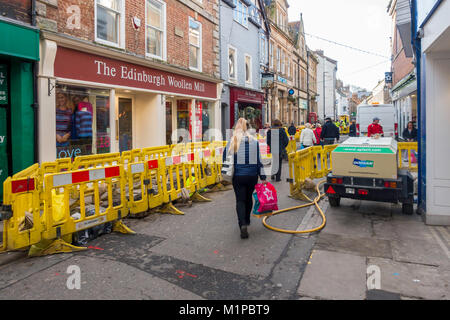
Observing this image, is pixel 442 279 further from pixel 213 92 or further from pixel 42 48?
pixel 213 92

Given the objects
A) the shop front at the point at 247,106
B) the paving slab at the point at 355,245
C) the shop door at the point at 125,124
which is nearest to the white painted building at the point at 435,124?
the paving slab at the point at 355,245

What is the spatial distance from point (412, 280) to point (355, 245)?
1125mm

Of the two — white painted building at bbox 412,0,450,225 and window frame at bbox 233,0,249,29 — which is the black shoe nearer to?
white painted building at bbox 412,0,450,225

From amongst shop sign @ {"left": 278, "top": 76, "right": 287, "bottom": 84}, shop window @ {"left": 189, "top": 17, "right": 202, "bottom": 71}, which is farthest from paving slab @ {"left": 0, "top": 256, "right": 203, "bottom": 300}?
shop sign @ {"left": 278, "top": 76, "right": 287, "bottom": 84}

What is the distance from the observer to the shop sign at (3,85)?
7.27 m

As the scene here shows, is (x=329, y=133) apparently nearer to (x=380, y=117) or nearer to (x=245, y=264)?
(x=380, y=117)

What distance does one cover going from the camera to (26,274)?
3.84 meters

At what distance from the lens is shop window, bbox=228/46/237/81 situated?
1811cm

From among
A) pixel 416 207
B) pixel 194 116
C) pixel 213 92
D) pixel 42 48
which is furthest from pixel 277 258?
pixel 213 92

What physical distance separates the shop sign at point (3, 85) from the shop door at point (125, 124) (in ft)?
13.8

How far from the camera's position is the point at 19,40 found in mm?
7090

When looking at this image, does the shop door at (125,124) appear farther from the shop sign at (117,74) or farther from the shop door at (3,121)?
the shop door at (3,121)

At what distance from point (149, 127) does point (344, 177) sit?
7.63 metres

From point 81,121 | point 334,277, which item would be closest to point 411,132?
point 334,277
